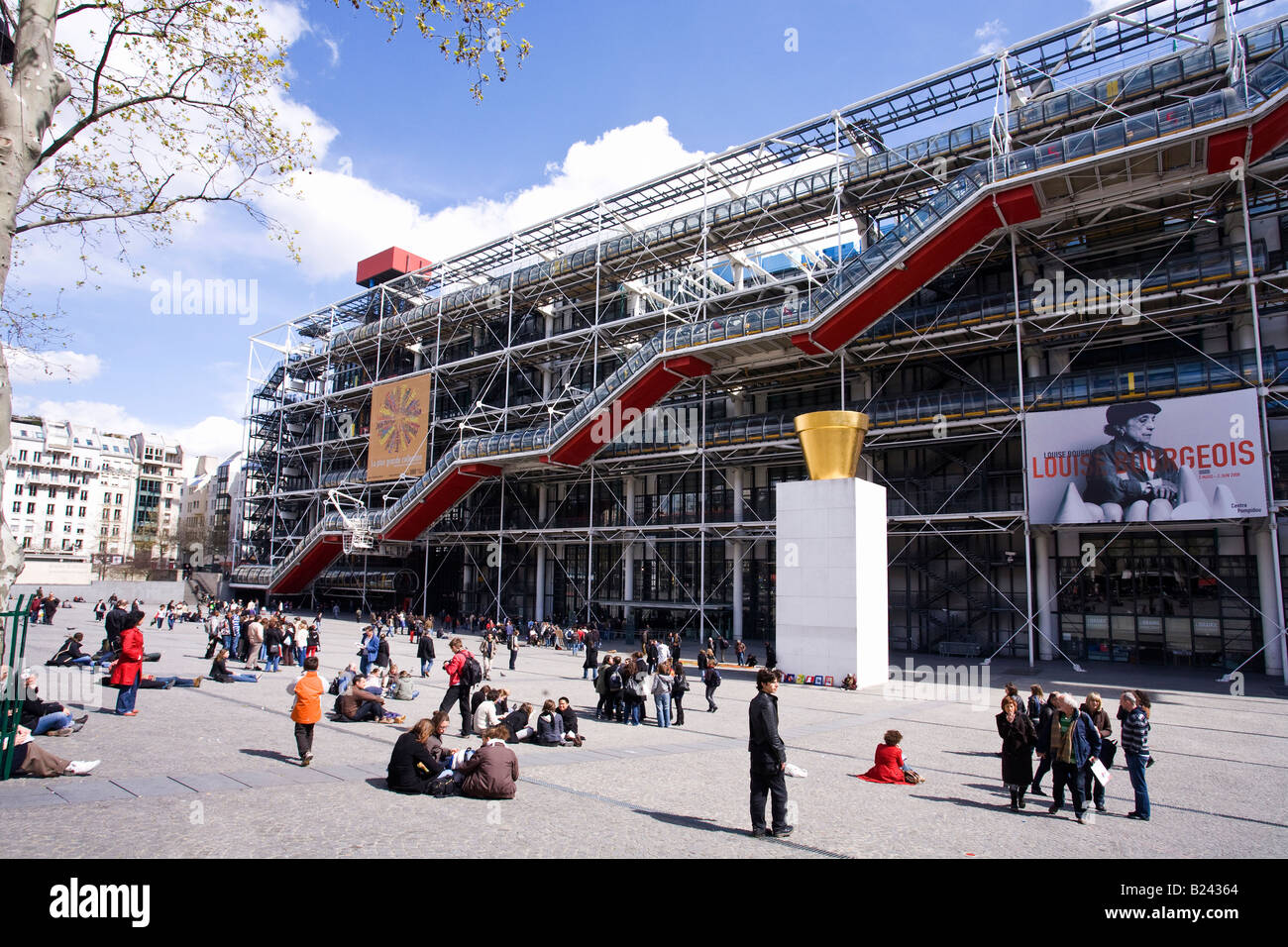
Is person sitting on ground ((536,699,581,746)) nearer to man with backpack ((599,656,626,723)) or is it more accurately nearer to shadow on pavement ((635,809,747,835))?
man with backpack ((599,656,626,723))

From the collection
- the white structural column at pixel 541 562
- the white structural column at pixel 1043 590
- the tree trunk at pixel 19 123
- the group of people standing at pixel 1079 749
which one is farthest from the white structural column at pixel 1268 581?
the white structural column at pixel 541 562

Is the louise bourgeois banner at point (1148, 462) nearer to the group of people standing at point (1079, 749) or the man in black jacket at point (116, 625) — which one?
the group of people standing at point (1079, 749)

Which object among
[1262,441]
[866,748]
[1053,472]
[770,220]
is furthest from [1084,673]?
[770,220]

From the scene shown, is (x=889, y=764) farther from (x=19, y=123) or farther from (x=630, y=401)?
(x=630, y=401)

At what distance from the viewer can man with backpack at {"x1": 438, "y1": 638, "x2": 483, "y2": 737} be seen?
36.9 ft

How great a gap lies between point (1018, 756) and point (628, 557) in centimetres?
2700

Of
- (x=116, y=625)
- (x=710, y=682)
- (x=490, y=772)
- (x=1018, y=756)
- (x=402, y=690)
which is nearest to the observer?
(x=490, y=772)

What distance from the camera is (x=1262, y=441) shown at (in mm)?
19125

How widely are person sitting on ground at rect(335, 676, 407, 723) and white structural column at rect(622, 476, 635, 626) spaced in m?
21.3

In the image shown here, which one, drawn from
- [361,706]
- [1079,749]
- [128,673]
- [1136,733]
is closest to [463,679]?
[361,706]

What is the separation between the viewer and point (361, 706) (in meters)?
12.2

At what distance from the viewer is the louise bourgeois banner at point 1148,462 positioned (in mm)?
19344

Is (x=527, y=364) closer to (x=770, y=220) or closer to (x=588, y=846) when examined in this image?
(x=770, y=220)

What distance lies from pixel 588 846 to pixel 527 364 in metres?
35.9
